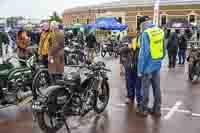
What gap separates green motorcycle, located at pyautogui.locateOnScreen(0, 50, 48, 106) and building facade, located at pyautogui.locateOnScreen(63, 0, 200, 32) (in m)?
51.8

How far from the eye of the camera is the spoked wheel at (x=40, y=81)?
7599 millimetres

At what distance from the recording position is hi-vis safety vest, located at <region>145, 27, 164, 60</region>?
6.19m

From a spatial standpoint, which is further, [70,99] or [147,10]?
[147,10]

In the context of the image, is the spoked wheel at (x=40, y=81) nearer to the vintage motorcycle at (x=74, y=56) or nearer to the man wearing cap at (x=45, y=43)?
the man wearing cap at (x=45, y=43)

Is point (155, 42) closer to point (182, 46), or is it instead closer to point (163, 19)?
point (182, 46)

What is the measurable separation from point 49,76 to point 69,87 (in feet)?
8.73

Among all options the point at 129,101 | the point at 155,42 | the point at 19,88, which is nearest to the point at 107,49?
the point at 129,101

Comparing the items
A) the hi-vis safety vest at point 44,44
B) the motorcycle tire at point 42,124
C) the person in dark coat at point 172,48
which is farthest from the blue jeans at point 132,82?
the person in dark coat at point 172,48

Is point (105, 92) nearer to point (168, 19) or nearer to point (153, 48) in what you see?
point (153, 48)

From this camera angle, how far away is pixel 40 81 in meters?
7.96

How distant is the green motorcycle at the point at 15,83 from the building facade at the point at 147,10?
51780mm

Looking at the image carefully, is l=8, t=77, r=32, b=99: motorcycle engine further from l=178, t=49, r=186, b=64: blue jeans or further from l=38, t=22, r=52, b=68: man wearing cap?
l=178, t=49, r=186, b=64: blue jeans

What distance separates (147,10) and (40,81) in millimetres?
58768

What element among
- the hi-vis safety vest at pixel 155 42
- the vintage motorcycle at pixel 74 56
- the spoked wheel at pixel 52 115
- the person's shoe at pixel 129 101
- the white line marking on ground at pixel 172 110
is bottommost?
the white line marking on ground at pixel 172 110
